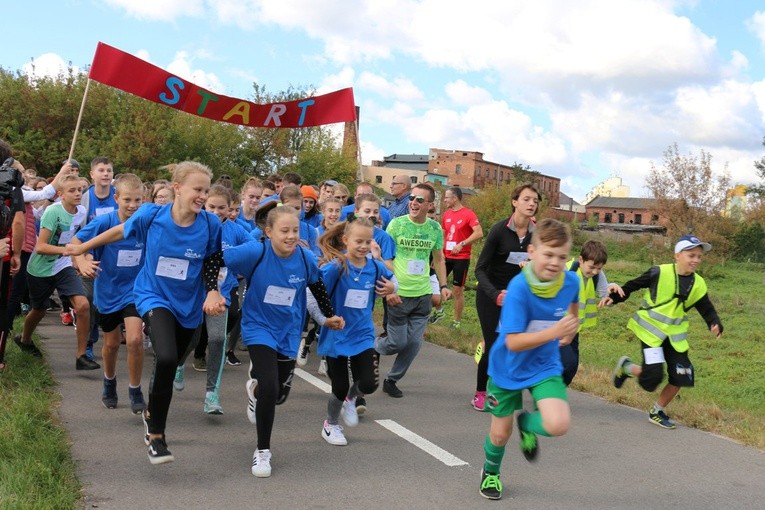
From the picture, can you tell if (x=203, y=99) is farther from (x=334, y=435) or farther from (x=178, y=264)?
(x=334, y=435)

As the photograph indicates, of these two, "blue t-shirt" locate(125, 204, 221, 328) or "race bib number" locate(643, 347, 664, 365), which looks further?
"race bib number" locate(643, 347, 664, 365)

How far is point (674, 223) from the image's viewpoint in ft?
120

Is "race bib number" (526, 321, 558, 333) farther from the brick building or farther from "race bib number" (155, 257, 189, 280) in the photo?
the brick building

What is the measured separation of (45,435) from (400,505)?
2.51 metres

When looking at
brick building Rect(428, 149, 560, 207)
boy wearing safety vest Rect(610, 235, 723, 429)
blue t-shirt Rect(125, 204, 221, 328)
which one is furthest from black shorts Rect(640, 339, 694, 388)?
brick building Rect(428, 149, 560, 207)

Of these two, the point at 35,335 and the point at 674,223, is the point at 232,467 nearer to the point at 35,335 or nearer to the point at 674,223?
the point at 35,335

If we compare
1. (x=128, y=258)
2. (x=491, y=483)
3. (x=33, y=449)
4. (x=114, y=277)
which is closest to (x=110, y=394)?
(x=114, y=277)

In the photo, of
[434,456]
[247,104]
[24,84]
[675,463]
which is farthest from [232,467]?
[24,84]

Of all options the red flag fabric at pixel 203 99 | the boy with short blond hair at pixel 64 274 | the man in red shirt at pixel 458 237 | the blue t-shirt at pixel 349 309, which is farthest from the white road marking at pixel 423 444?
the red flag fabric at pixel 203 99

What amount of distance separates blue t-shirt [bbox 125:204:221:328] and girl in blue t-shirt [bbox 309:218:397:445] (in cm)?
97

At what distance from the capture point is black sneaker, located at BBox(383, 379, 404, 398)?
727 cm

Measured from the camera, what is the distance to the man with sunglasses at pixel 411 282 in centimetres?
711

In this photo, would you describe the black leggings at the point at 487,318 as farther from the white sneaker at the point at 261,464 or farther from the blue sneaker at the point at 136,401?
the blue sneaker at the point at 136,401

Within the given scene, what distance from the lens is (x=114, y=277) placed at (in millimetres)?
6461
